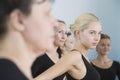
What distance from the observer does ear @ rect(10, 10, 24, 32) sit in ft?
1.77

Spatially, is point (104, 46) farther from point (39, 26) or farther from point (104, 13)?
point (39, 26)

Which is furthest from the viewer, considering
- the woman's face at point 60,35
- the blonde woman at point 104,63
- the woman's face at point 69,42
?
the blonde woman at point 104,63

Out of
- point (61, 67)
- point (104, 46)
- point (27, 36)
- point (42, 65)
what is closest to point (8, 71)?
point (27, 36)

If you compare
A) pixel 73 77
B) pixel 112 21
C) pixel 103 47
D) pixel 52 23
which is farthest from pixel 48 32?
pixel 112 21

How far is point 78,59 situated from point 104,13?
136cm

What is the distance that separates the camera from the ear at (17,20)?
21.2 inches

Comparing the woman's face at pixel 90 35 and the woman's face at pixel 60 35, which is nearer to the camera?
the woman's face at pixel 90 35

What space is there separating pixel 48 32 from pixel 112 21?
227 centimetres

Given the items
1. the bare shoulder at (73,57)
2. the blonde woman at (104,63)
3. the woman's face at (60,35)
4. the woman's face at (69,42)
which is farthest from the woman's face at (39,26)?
the blonde woman at (104,63)

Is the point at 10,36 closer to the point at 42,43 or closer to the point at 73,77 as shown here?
the point at 42,43

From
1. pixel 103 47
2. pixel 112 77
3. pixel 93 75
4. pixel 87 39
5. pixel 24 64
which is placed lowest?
pixel 112 77

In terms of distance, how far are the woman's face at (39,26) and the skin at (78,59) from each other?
2.35 ft

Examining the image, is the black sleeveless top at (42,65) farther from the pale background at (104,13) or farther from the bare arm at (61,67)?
the pale background at (104,13)

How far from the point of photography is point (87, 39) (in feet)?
Result: 5.17
